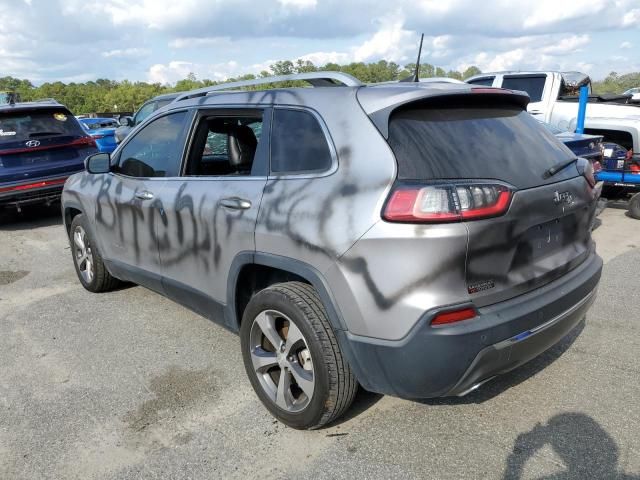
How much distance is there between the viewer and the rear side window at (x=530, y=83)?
375 inches

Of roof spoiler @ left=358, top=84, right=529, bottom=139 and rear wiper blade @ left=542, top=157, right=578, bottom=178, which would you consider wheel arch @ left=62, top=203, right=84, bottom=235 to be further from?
rear wiper blade @ left=542, top=157, right=578, bottom=178

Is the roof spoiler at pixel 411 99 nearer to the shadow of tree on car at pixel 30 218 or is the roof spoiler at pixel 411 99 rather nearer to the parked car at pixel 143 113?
the shadow of tree on car at pixel 30 218

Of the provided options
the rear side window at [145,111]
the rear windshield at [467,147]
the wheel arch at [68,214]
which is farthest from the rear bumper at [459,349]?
the rear side window at [145,111]

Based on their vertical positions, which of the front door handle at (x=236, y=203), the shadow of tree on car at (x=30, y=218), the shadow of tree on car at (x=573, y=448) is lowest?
the shadow of tree on car at (x=30, y=218)

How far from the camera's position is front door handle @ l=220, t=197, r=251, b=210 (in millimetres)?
2908

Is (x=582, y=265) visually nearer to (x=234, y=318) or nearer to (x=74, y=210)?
(x=234, y=318)

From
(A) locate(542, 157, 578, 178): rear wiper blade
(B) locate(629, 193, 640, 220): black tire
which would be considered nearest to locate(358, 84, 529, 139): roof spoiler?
(A) locate(542, 157, 578, 178): rear wiper blade

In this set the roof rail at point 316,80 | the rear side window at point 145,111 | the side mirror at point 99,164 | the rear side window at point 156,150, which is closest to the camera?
the roof rail at point 316,80

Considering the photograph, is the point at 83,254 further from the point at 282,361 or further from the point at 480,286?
the point at 480,286

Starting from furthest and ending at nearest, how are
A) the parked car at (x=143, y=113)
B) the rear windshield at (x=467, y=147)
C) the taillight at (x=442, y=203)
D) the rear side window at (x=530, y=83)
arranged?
the parked car at (x=143, y=113)
the rear side window at (x=530, y=83)
the rear windshield at (x=467, y=147)
the taillight at (x=442, y=203)

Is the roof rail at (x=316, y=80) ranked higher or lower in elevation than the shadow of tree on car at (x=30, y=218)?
higher

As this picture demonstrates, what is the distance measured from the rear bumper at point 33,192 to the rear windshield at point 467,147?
22.5ft

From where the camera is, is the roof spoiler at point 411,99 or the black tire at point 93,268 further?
the black tire at point 93,268

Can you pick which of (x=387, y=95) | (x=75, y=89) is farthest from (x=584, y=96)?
(x=75, y=89)
